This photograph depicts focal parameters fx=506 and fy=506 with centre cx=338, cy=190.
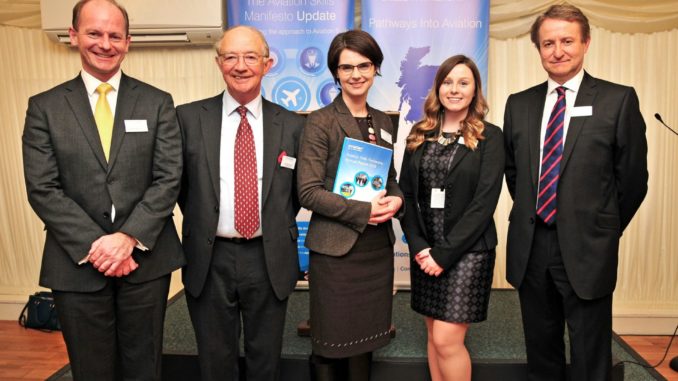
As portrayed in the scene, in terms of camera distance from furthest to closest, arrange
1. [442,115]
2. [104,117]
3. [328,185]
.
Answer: [442,115]
[328,185]
[104,117]

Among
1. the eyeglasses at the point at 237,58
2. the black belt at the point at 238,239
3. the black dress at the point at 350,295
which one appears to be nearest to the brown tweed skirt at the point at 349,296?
the black dress at the point at 350,295

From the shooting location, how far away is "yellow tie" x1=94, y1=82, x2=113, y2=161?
196 cm

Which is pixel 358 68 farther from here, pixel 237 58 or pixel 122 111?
pixel 122 111

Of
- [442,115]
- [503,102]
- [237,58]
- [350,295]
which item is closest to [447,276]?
[350,295]

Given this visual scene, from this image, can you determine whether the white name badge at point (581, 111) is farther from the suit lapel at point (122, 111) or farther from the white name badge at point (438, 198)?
the suit lapel at point (122, 111)

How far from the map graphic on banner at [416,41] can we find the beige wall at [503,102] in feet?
1.08

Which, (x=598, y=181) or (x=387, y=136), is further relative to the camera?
(x=387, y=136)

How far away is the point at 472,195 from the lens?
2.18 m

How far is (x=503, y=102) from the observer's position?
416 cm

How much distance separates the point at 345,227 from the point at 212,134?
27.2 inches

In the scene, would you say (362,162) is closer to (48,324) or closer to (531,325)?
(531,325)

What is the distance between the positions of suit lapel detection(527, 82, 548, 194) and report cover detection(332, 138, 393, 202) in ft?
2.02

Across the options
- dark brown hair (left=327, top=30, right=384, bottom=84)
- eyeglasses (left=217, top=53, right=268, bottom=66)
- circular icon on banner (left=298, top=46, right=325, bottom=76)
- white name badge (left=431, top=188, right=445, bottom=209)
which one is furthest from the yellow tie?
circular icon on banner (left=298, top=46, right=325, bottom=76)

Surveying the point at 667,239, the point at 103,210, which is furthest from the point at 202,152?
the point at 667,239
